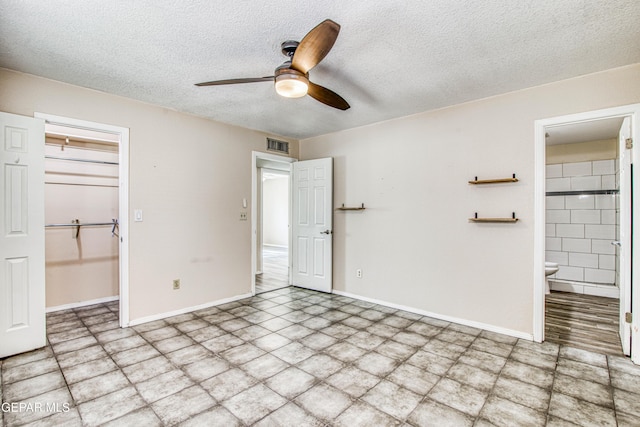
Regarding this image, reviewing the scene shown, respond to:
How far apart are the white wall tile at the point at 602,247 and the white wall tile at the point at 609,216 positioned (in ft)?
0.94

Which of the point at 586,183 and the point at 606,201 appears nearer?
the point at 606,201

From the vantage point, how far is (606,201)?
459cm

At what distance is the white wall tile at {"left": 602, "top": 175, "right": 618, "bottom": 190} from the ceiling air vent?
4929 mm

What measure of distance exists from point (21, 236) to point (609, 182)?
7262 mm

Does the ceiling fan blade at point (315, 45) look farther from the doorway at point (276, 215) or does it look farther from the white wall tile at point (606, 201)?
the doorway at point (276, 215)

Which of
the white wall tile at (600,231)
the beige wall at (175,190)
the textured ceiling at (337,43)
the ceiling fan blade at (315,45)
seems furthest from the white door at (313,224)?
the white wall tile at (600,231)

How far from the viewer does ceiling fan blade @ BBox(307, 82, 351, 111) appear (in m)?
2.27

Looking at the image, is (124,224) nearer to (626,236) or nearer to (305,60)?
(305,60)

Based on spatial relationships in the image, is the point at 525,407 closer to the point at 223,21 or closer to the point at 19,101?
the point at 223,21

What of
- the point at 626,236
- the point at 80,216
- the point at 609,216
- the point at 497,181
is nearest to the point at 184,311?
the point at 80,216

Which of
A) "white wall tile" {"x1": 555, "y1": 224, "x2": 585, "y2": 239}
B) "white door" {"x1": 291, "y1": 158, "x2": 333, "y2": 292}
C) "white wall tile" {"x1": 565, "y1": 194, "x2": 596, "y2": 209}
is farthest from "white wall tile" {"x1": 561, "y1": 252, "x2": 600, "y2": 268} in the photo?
"white door" {"x1": 291, "y1": 158, "x2": 333, "y2": 292}

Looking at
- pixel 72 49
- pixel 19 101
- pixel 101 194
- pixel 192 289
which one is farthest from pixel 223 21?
pixel 101 194

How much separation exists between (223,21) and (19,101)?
85.8 inches

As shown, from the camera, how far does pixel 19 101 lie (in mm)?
2664
